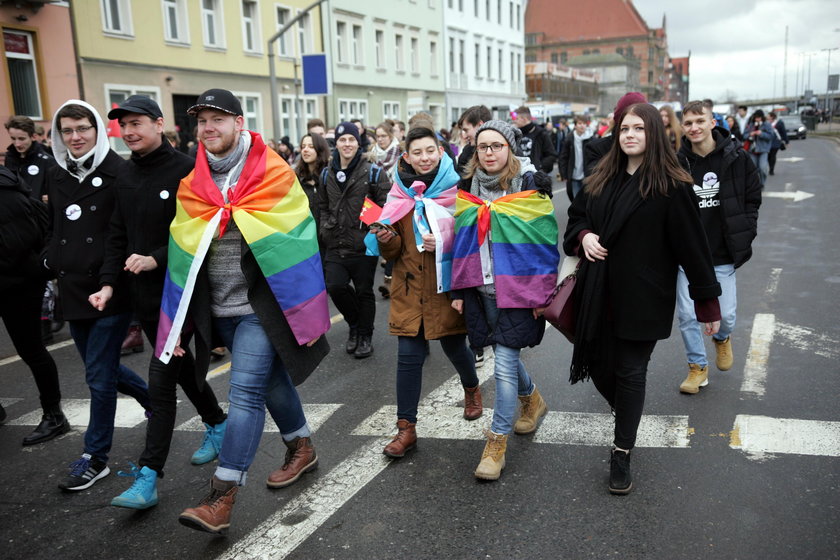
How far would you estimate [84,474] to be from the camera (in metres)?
4.16

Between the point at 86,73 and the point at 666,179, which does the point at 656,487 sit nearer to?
the point at 666,179

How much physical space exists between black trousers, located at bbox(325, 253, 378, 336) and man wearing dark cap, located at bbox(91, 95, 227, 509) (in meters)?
2.70

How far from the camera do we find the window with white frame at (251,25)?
27.4 meters

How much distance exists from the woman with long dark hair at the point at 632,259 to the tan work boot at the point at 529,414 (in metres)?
0.77

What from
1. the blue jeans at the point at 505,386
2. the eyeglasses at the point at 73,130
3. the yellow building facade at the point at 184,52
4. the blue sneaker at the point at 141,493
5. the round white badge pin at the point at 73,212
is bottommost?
the blue sneaker at the point at 141,493

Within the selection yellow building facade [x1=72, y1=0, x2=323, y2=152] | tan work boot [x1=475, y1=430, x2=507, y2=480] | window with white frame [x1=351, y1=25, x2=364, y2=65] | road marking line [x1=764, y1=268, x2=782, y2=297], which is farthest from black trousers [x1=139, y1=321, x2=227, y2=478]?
window with white frame [x1=351, y1=25, x2=364, y2=65]

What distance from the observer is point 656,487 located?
388 cm

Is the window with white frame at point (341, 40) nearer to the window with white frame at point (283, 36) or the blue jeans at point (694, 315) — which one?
the window with white frame at point (283, 36)

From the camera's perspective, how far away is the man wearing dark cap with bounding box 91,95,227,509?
3787 mm

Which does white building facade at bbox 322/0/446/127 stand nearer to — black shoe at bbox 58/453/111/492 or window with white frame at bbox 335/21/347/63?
window with white frame at bbox 335/21/347/63

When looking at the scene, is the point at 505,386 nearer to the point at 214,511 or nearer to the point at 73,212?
the point at 214,511

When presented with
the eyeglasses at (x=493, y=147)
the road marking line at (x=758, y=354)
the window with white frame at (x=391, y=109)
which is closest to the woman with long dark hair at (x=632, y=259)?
the eyeglasses at (x=493, y=147)

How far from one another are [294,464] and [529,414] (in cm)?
146

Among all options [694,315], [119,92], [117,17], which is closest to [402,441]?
[694,315]
